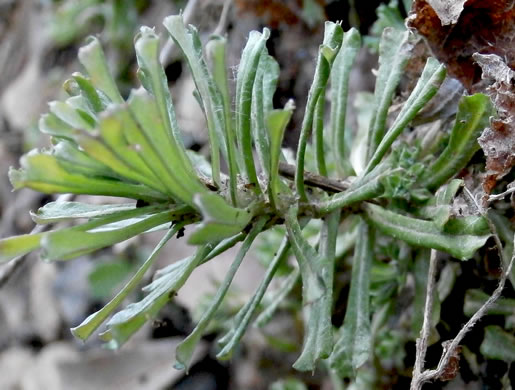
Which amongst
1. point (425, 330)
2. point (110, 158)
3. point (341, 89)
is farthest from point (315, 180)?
point (110, 158)

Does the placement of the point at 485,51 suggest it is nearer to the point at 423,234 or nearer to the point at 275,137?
the point at 423,234

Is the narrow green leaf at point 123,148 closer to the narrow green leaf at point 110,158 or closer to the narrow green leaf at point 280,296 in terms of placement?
the narrow green leaf at point 110,158

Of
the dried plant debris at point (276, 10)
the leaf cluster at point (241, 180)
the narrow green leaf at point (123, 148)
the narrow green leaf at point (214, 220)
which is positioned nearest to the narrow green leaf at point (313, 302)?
the leaf cluster at point (241, 180)

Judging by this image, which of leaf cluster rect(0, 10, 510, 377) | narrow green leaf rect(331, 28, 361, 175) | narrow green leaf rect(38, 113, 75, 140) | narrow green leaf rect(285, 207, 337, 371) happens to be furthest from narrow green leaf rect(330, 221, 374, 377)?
narrow green leaf rect(38, 113, 75, 140)

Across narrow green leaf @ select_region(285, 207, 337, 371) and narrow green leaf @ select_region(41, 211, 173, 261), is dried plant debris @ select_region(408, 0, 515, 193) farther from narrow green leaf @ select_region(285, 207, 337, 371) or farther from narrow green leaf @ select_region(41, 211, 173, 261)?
narrow green leaf @ select_region(41, 211, 173, 261)

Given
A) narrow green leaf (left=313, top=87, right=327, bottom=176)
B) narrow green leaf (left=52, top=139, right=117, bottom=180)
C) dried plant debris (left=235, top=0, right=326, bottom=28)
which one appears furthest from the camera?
dried plant debris (left=235, top=0, right=326, bottom=28)

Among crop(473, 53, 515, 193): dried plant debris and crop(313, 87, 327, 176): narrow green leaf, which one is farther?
crop(313, 87, 327, 176): narrow green leaf

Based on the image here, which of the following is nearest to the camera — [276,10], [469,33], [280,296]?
[469,33]
